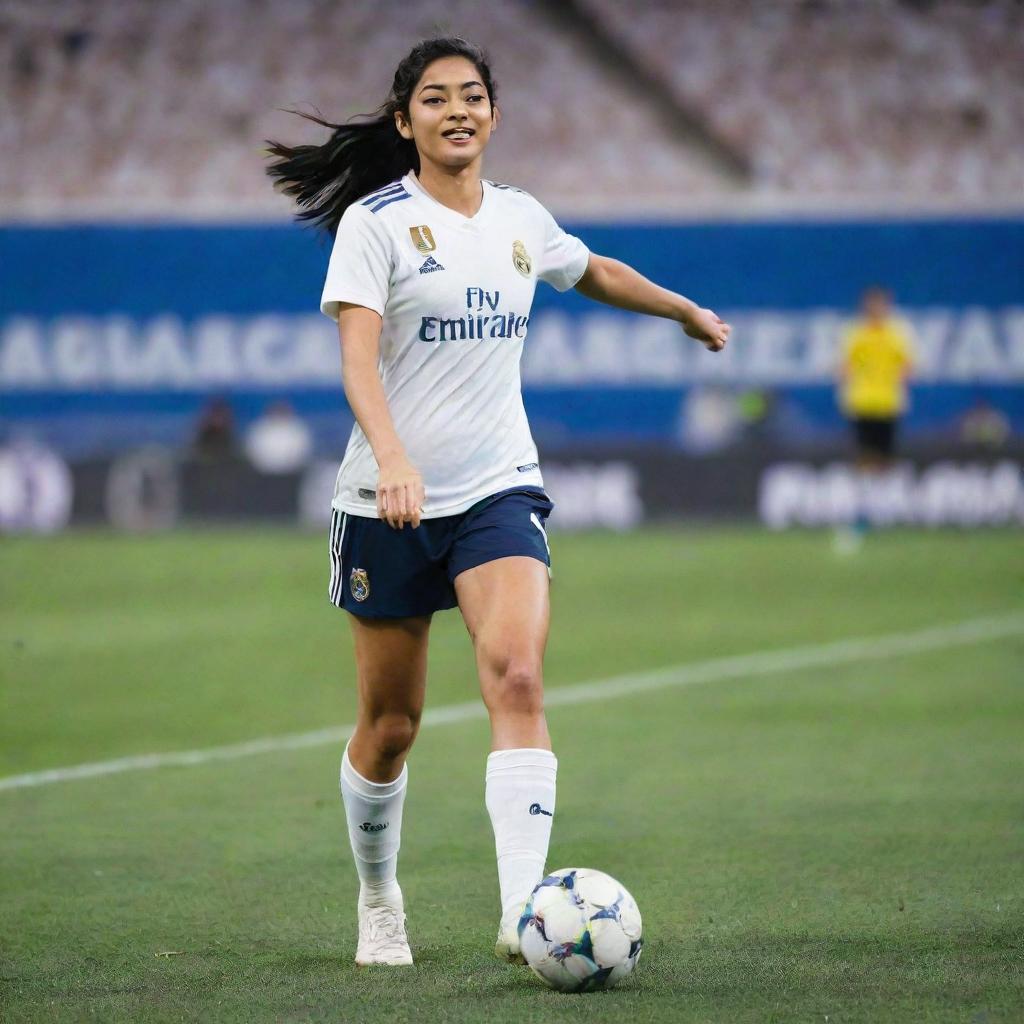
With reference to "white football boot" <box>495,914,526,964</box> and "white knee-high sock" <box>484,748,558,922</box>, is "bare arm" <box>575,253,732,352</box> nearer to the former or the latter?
"white knee-high sock" <box>484,748,558,922</box>

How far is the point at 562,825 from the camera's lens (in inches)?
257

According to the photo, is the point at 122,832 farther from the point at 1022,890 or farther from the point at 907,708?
the point at 907,708

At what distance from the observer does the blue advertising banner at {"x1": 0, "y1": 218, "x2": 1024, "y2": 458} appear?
26.2 meters

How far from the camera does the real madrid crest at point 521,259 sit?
479 centimetres

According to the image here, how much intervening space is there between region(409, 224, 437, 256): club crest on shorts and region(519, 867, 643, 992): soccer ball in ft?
5.11

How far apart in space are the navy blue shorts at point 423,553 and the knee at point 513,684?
290 mm

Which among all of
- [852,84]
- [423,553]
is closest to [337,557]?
[423,553]

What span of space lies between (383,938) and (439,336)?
1502 mm

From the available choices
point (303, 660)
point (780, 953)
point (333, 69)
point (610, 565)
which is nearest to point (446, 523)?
point (780, 953)

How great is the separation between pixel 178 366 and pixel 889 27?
11.6m

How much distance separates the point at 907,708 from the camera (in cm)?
927

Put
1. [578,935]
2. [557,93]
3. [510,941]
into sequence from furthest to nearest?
[557,93] → [510,941] → [578,935]

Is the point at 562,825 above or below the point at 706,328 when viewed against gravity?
below

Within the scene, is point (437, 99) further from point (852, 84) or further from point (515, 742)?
point (852, 84)
